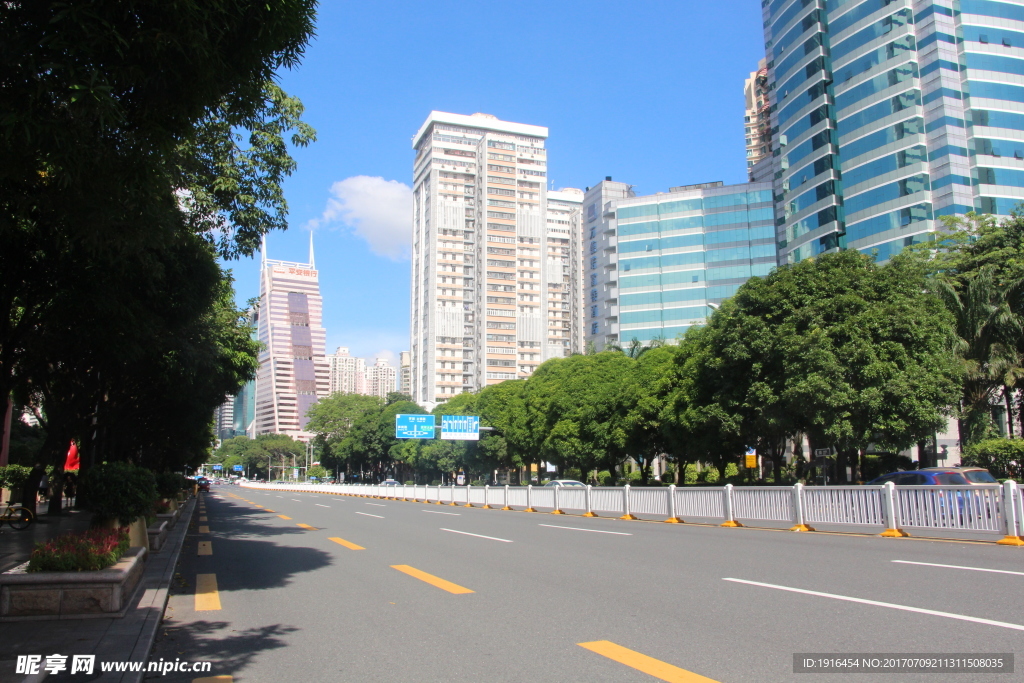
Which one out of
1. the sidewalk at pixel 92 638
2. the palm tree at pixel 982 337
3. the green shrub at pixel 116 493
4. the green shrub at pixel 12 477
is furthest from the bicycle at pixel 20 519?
the palm tree at pixel 982 337

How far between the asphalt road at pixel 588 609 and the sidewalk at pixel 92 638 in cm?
23

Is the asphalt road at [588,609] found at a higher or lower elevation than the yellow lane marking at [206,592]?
higher

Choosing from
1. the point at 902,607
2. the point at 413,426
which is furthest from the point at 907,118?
the point at 902,607

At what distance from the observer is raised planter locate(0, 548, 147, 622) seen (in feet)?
22.4

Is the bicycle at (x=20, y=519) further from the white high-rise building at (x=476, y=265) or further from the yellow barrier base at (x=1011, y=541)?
the white high-rise building at (x=476, y=265)

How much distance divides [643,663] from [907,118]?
67.1 m

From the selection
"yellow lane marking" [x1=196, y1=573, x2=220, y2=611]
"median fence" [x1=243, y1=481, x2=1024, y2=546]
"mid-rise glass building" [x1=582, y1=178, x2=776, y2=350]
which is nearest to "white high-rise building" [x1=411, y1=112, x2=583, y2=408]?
"mid-rise glass building" [x1=582, y1=178, x2=776, y2=350]

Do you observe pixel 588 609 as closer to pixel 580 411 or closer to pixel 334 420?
pixel 580 411

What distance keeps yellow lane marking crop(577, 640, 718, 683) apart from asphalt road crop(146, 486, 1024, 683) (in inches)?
0.9

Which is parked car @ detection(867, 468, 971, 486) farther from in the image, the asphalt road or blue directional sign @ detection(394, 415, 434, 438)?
blue directional sign @ detection(394, 415, 434, 438)

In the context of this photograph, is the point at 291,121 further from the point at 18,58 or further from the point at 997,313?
the point at 997,313

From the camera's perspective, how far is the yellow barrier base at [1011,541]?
12570 millimetres

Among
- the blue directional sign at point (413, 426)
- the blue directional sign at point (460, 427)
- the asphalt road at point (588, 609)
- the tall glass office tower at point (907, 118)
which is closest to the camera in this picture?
the asphalt road at point (588, 609)

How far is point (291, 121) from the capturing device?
16.3 meters
